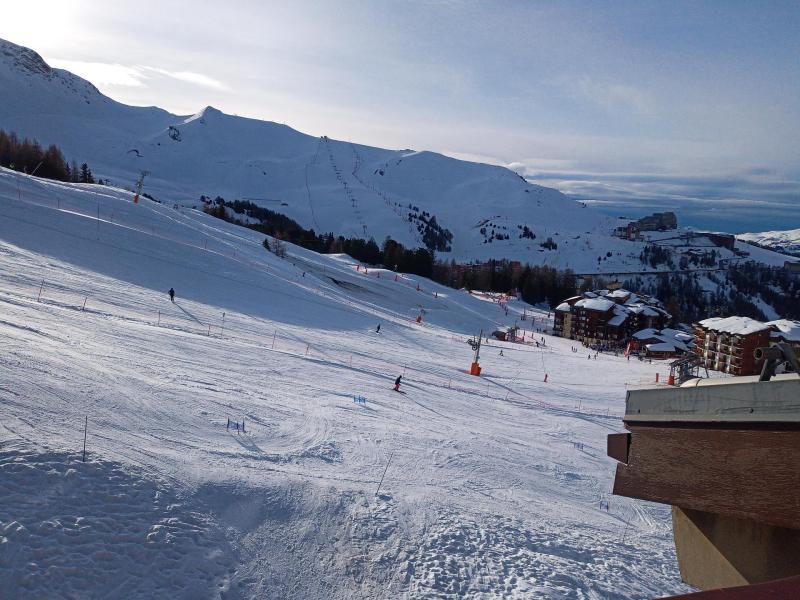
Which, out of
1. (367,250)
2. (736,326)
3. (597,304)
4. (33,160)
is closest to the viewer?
(736,326)

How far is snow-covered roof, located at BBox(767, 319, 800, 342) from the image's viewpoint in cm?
4478

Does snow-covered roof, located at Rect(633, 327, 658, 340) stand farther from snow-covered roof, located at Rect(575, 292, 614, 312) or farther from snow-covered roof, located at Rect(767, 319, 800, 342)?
snow-covered roof, located at Rect(767, 319, 800, 342)

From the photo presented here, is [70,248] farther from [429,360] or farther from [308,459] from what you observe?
[308,459]

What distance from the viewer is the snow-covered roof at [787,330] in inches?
1763

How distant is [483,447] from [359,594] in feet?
28.3

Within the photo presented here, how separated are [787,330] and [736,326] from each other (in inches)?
213

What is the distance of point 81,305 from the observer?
75.6 ft

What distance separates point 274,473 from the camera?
954cm

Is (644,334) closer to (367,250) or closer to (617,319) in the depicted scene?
(617,319)

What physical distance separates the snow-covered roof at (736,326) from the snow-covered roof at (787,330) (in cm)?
142

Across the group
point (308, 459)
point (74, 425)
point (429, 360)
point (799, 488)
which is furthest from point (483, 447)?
point (429, 360)

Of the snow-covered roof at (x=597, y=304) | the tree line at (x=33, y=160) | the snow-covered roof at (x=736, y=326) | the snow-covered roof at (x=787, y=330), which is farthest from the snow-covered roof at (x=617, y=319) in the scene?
the tree line at (x=33, y=160)

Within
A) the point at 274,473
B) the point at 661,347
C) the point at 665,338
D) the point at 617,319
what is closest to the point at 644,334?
the point at 665,338

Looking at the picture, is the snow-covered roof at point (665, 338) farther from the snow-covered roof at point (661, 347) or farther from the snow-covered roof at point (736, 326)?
the snow-covered roof at point (736, 326)
